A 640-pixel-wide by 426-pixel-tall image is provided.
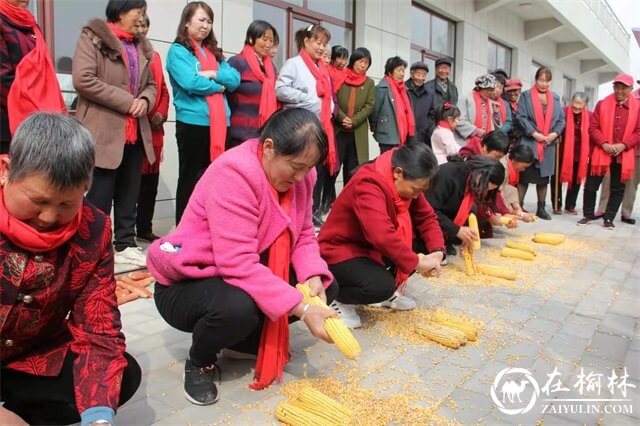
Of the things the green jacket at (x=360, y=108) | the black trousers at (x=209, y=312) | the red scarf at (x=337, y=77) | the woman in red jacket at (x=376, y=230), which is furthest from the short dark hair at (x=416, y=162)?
the red scarf at (x=337, y=77)

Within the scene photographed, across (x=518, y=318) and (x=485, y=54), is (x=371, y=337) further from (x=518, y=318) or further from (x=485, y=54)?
(x=485, y=54)

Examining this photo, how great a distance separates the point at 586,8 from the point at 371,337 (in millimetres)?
17937

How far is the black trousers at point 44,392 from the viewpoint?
187 centimetres

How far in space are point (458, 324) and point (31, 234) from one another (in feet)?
7.79

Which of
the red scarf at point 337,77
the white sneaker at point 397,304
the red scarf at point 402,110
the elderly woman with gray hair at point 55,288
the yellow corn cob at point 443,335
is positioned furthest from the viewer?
the red scarf at point 402,110

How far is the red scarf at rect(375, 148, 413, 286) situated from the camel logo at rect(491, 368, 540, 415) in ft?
2.89

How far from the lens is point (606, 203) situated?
7867mm

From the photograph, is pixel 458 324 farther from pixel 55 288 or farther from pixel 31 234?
pixel 31 234

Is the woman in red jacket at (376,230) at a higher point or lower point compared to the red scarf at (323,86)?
lower

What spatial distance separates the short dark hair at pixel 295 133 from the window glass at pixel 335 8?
6.22 m

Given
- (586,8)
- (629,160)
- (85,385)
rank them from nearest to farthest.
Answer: (85,385) → (629,160) → (586,8)

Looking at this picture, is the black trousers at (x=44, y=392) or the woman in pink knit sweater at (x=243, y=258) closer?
the black trousers at (x=44, y=392)

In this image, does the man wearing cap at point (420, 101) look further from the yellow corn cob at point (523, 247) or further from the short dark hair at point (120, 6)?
the short dark hair at point (120, 6)

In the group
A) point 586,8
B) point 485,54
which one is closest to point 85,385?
point 485,54
